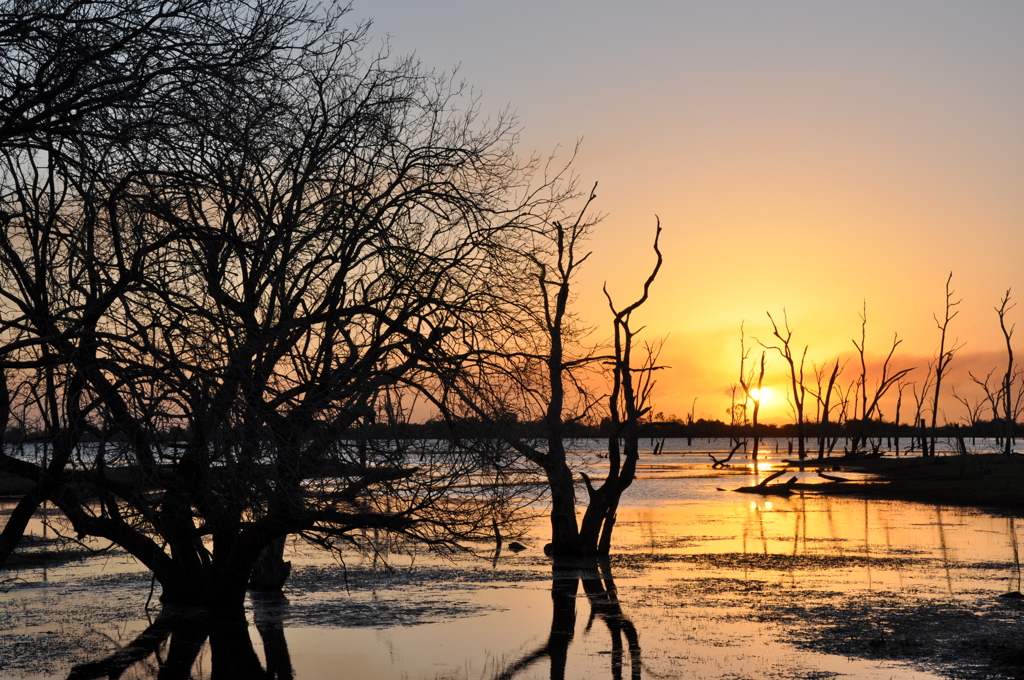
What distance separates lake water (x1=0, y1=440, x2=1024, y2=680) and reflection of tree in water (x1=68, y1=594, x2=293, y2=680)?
1.9 inches

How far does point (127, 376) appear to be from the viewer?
7309mm

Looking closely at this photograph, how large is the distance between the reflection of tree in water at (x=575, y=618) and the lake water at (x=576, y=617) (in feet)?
0.18

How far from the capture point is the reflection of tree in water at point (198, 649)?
42.6 ft

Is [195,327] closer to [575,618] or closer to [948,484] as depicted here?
[575,618]

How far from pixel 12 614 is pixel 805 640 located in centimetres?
1258

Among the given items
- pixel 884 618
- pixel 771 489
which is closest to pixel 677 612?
pixel 884 618

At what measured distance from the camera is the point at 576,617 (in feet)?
56.1

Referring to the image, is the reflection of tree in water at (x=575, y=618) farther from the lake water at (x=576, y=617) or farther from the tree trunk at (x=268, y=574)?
the tree trunk at (x=268, y=574)

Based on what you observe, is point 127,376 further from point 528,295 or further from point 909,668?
point 909,668

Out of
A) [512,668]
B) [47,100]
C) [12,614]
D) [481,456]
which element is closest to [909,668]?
[512,668]

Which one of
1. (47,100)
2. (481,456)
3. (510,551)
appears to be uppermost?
(47,100)

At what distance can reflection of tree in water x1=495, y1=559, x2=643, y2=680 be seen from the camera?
13414 mm

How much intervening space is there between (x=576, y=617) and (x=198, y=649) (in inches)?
240

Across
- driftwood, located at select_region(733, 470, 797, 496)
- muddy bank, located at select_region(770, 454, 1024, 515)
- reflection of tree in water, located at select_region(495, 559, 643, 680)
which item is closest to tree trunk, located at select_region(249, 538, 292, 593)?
reflection of tree in water, located at select_region(495, 559, 643, 680)
